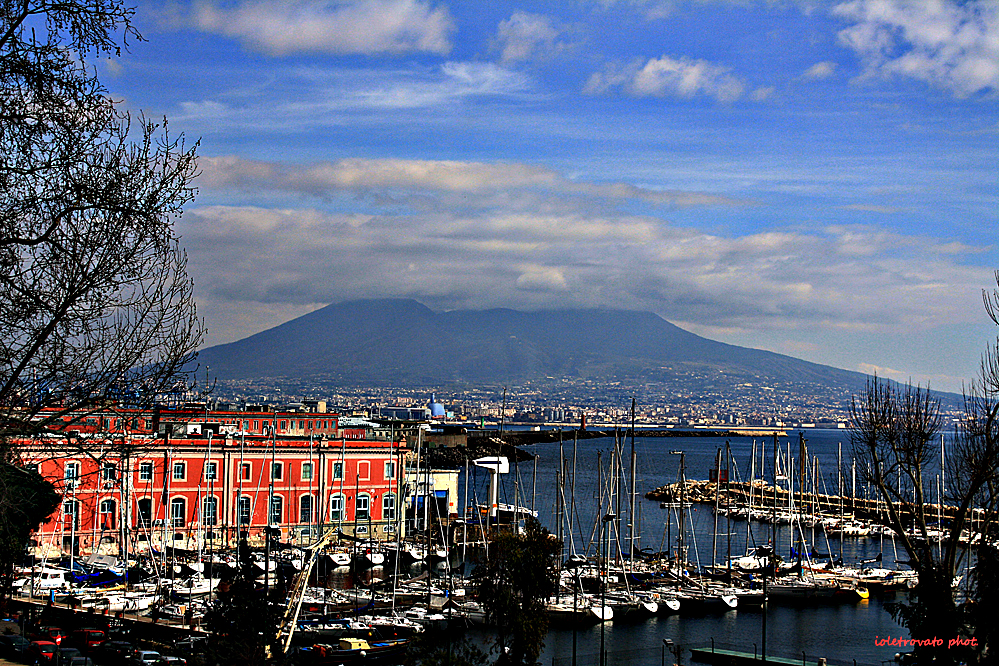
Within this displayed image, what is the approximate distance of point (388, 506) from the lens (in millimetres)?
36875

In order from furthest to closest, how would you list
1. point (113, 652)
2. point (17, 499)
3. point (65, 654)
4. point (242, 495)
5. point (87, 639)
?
1. point (242, 495)
2. point (87, 639)
3. point (113, 652)
4. point (65, 654)
5. point (17, 499)

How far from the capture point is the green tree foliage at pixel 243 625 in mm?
10742

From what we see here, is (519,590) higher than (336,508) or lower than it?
higher

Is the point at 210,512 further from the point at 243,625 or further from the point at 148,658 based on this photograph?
the point at 243,625

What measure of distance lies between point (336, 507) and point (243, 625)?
975 inches

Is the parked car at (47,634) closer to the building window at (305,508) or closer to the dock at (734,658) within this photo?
the dock at (734,658)

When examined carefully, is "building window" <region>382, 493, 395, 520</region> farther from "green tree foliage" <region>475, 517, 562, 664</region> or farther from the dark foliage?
the dark foliage

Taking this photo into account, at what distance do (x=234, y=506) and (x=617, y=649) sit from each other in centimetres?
1559

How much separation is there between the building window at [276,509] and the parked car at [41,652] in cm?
1656

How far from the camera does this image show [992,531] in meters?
12.6

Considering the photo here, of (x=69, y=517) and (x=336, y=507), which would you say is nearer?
(x=69, y=517)

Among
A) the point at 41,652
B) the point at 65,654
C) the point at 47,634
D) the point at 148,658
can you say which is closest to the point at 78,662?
the point at 65,654

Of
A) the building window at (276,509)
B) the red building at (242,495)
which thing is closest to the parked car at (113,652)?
the red building at (242,495)

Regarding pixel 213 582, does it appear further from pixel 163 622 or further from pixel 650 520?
pixel 650 520
